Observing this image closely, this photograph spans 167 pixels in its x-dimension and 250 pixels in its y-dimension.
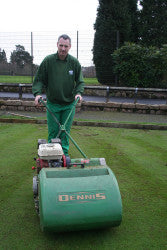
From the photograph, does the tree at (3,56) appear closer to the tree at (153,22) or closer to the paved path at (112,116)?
the paved path at (112,116)

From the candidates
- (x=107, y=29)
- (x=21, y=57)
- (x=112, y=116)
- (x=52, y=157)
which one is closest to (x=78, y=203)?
(x=52, y=157)

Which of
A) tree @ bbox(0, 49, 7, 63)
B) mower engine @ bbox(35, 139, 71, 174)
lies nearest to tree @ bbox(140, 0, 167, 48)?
tree @ bbox(0, 49, 7, 63)

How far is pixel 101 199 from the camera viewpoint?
2.46 m

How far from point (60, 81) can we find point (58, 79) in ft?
0.13

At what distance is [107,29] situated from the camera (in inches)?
567

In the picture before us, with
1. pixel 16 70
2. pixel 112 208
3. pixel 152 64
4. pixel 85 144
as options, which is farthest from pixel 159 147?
pixel 16 70

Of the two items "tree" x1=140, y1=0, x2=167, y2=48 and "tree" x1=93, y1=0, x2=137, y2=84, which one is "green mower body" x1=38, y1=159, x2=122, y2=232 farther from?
"tree" x1=140, y1=0, x2=167, y2=48

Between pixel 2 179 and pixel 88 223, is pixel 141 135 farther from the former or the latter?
pixel 88 223

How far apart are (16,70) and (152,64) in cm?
647

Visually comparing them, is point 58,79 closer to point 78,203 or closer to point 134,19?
point 78,203

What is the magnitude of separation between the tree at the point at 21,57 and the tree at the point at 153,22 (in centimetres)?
783

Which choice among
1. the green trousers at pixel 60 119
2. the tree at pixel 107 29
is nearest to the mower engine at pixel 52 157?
the green trousers at pixel 60 119

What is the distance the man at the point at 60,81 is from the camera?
397cm

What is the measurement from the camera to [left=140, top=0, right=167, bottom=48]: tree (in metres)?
18.5
